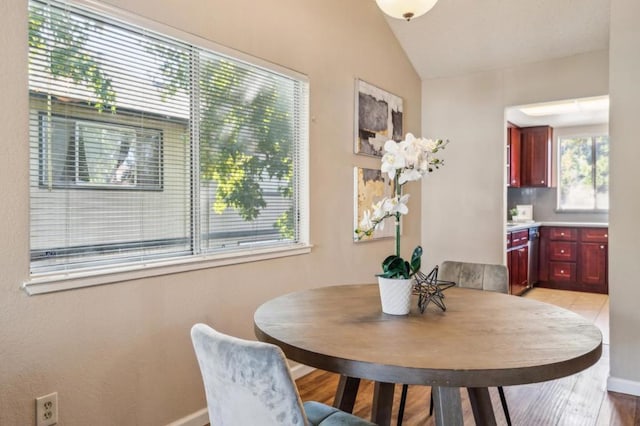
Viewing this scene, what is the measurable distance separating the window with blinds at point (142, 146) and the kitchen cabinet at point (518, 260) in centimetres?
310

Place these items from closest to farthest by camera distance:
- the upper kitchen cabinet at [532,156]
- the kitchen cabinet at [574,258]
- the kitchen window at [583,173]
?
the kitchen cabinet at [574,258]
the upper kitchen cabinet at [532,156]
the kitchen window at [583,173]

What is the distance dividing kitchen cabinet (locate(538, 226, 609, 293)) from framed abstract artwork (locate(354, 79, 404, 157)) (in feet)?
10.6

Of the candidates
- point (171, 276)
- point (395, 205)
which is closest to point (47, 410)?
point (171, 276)

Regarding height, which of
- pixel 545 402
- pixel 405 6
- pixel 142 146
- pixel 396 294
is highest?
pixel 405 6

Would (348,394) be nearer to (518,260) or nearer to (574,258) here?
(518,260)

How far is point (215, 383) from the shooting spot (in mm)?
1142

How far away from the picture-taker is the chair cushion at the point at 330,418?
1.35 meters

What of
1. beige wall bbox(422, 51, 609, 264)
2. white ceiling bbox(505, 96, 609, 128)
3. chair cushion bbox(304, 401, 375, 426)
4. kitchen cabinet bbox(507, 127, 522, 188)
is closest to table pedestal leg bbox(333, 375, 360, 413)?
chair cushion bbox(304, 401, 375, 426)

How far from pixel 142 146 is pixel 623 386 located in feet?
10.2

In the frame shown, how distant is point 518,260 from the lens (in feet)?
16.7

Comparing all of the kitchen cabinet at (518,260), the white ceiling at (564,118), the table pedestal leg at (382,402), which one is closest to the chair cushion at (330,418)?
the table pedestal leg at (382,402)

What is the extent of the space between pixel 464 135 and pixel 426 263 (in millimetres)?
A: 1328

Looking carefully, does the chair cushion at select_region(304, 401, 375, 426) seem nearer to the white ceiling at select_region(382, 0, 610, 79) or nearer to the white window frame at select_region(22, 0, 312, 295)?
the white window frame at select_region(22, 0, 312, 295)

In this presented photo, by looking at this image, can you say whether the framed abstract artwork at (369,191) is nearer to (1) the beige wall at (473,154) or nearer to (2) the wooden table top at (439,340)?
(1) the beige wall at (473,154)
